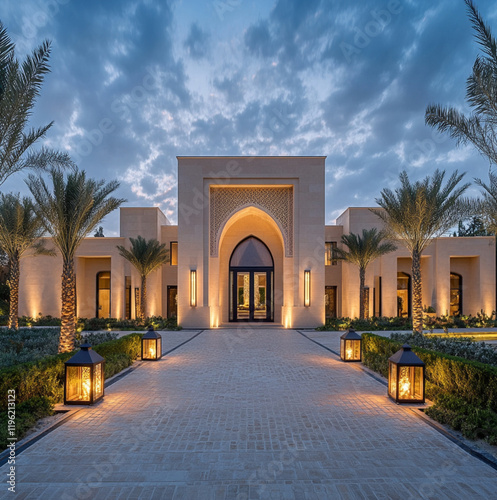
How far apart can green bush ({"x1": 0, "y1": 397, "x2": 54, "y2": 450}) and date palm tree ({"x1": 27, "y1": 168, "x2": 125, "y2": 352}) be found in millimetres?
3049

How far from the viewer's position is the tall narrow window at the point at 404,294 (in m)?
19.5

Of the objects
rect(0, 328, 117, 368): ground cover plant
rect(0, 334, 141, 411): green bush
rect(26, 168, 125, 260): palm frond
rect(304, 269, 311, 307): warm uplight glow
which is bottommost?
rect(0, 328, 117, 368): ground cover plant

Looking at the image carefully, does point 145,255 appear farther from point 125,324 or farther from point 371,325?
point 371,325

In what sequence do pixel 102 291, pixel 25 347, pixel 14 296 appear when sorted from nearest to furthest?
pixel 25 347 < pixel 14 296 < pixel 102 291

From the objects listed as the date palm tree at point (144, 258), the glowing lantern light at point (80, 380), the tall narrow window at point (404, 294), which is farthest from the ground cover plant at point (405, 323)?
the glowing lantern light at point (80, 380)

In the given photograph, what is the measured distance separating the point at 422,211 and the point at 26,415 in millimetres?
10030

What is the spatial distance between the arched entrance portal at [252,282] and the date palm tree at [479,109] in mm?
11163

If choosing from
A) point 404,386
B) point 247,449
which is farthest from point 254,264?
point 247,449

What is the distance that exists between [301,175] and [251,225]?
402 cm

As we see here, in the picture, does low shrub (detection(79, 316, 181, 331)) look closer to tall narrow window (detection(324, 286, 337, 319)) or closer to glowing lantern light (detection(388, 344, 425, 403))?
tall narrow window (detection(324, 286, 337, 319))

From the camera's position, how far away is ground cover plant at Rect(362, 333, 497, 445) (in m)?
3.99

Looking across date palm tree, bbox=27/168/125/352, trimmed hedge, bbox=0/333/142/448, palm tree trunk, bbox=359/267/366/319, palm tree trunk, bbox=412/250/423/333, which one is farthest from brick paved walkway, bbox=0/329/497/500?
palm tree trunk, bbox=359/267/366/319

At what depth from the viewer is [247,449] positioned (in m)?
3.70

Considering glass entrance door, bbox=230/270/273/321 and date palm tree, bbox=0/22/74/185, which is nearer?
date palm tree, bbox=0/22/74/185
